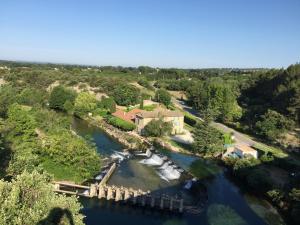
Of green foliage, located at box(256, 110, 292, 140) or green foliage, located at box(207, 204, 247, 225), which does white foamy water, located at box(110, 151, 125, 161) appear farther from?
green foliage, located at box(256, 110, 292, 140)

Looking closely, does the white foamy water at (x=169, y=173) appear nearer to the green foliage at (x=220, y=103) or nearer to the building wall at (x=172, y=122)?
the building wall at (x=172, y=122)

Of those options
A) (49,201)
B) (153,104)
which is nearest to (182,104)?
(153,104)

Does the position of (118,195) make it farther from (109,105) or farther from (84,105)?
(109,105)

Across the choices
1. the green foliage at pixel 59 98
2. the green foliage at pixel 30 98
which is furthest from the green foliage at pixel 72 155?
the green foliage at pixel 59 98

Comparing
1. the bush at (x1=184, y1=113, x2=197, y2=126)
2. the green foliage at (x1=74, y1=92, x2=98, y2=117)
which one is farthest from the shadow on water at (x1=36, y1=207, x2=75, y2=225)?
the green foliage at (x1=74, y1=92, x2=98, y2=117)

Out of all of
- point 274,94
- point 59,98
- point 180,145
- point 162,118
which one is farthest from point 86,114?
point 274,94

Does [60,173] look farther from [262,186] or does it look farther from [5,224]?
[262,186]
